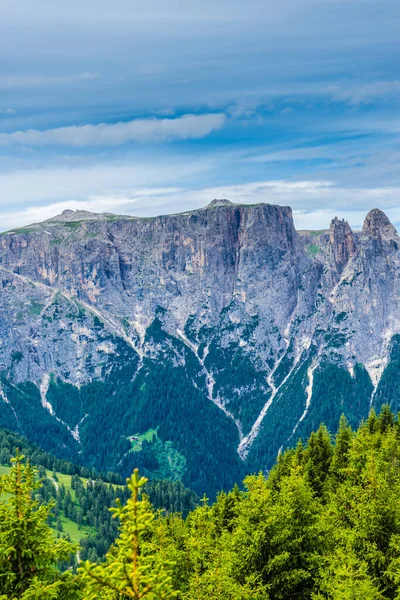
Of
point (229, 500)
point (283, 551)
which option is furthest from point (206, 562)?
point (229, 500)

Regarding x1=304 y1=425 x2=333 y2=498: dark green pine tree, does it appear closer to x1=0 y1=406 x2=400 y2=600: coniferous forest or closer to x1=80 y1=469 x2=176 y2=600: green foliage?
x1=0 y1=406 x2=400 y2=600: coniferous forest

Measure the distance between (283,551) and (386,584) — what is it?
23.5 feet

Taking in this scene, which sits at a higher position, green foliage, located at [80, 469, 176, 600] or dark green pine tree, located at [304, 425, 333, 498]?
green foliage, located at [80, 469, 176, 600]

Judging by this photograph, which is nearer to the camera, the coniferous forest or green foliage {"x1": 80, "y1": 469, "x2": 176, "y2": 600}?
green foliage {"x1": 80, "y1": 469, "x2": 176, "y2": 600}

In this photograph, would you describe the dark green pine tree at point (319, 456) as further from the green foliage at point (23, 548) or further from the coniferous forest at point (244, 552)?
the green foliage at point (23, 548)

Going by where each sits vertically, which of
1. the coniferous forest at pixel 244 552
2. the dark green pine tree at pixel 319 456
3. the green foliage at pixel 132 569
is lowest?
the dark green pine tree at pixel 319 456

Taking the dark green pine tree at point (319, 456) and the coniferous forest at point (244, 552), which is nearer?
the coniferous forest at point (244, 552)

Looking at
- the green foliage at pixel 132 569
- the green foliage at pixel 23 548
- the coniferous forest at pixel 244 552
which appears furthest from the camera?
the green foliage at pixel 23 548

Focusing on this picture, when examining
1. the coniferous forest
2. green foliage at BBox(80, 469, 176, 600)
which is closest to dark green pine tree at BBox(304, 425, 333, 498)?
the coniferous forest

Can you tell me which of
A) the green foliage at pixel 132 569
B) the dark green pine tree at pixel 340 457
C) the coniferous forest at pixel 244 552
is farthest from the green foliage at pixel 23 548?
the dark green pine tree at pixel 340 457

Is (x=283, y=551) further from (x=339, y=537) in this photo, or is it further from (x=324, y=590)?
(x=339, y=537)

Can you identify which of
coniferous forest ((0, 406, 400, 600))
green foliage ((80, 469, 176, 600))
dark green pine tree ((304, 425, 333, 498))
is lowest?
dark green pine tree ((304, 425, 333, 498))

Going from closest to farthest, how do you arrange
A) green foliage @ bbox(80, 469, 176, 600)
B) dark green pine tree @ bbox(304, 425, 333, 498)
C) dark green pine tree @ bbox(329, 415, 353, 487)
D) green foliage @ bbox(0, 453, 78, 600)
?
1. green foliage @ bbox(80, 469, 176, 600)
2. green foliage @ bbox(0, 453, 78, 600)
3. dark green pine tree @ bbox(329, 415, 353, 487)
4. dark green pine tree @ bbox(304, 425, 333, 498)

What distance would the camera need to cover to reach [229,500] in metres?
75.6
